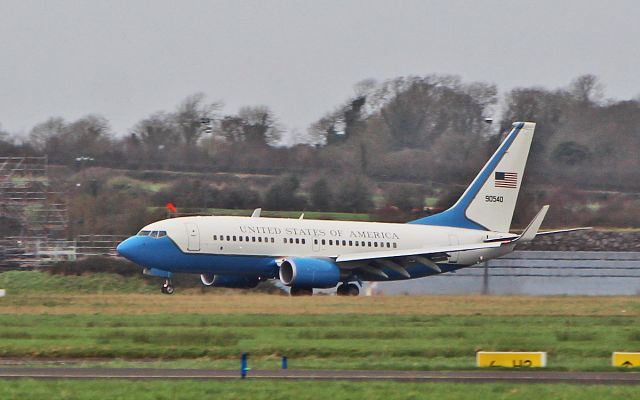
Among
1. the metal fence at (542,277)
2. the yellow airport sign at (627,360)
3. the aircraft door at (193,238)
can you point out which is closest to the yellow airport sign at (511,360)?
the yellow airport sign at (627,360)

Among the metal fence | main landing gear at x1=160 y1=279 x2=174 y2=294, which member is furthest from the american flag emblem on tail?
main landing gear at x1=160 y1=279 x2=174 y2=294

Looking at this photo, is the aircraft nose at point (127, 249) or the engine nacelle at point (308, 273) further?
→ the engine nacelle at point (308, 273)

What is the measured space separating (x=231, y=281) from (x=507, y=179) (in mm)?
11597

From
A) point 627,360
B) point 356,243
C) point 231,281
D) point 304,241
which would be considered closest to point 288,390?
point 627,360

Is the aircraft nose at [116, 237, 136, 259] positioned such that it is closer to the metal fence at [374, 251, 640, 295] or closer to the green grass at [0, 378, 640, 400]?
the metal fence at [374, 251, 640, 295]

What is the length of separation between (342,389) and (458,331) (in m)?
10.3

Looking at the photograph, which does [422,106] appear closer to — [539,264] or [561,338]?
[539,264]

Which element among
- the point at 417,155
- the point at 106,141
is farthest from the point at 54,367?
the point at 106,141

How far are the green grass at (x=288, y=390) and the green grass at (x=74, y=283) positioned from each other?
1000 inches

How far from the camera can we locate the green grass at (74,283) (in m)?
43.3

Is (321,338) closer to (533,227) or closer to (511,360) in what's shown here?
(511,360)

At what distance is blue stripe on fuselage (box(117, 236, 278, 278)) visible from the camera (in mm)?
40406

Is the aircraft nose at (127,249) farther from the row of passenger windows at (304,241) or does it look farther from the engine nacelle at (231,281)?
the engine nacelle at (231,281)

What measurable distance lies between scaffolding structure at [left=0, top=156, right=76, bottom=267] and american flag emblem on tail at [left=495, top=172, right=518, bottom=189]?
1754 cm
